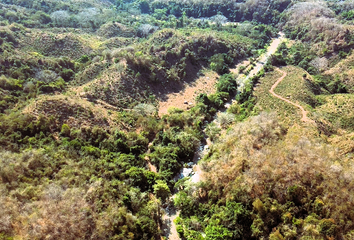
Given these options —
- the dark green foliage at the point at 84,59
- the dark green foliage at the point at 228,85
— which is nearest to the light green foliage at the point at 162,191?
the dark green foliage at the point at 228,85

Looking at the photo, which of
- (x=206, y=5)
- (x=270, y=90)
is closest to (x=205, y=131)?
(x=270, y=90)

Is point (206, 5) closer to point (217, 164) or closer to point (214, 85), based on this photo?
point (214, 85)

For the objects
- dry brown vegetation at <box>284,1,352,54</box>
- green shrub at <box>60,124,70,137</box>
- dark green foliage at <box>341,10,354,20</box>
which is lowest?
green shrub at <box>60,124,70,137</box>

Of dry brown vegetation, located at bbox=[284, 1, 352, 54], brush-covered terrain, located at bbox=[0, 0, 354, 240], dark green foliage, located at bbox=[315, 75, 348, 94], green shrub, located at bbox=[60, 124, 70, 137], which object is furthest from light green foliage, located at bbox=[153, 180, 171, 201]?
dry brown vegetation, located at bbox=[284, 1, 352, 54]

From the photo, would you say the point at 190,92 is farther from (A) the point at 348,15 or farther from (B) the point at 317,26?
(A) the point at 348,15

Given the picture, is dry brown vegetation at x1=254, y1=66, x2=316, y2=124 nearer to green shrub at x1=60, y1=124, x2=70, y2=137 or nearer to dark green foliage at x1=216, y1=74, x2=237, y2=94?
dark green foliage at x1=216, y1=74, x2=237, y2=94

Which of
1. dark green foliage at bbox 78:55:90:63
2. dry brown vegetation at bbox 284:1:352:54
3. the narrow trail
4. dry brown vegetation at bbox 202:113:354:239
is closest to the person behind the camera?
dry brown vegetation at bbox 202:113:354:239

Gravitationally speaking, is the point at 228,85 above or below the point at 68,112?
below

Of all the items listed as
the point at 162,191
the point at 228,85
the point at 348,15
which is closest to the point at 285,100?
the point at 228,85
